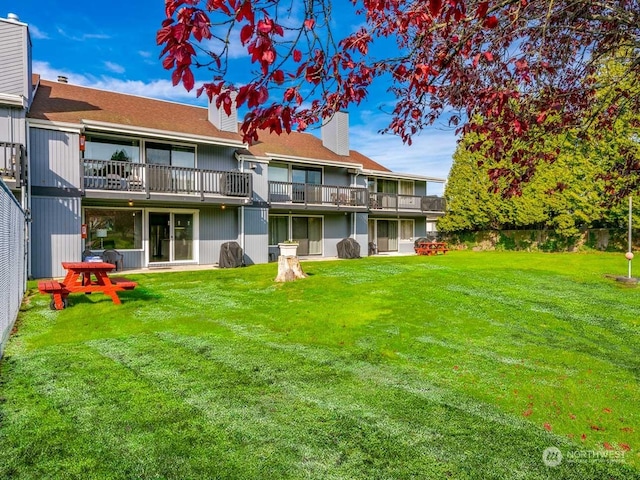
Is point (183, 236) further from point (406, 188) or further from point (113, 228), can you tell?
point (406, 188)

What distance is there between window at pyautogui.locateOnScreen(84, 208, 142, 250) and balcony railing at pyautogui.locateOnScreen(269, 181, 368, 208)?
5.80 metres

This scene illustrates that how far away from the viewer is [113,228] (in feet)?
47.9

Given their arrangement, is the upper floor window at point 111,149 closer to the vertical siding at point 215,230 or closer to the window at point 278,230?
the vertical siding at point 215,230

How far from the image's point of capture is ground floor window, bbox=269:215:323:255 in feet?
63.8

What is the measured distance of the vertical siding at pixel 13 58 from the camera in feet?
40.3

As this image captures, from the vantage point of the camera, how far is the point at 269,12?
2.21 metres

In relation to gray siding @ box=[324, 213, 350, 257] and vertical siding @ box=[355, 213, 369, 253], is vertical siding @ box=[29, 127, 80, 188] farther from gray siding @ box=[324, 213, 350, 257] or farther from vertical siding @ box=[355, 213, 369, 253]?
vertical siding @ box=[355, 213, 369, 253]

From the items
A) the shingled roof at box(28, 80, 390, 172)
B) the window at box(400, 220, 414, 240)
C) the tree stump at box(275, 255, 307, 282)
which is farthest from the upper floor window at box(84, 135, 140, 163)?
the window at box(400, 220, 414, 240)

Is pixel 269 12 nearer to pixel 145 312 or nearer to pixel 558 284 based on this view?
pixel 145 312

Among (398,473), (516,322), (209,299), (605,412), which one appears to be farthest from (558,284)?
(398,473)

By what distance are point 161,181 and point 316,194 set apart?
7.53 metres

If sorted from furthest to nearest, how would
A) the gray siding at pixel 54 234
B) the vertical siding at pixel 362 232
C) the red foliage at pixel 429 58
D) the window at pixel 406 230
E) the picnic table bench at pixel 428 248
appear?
the window at pixel 406 230 → the picnic table bench at pixel 428 248 → the vertical siding at pixel 362 232 → the gray siding at pixel 54 234 → the red foliage at pixel 429 58

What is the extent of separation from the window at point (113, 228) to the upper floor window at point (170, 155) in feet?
7.13

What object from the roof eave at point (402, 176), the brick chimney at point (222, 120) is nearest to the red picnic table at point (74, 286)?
the brick chimney at point (222, 120)
